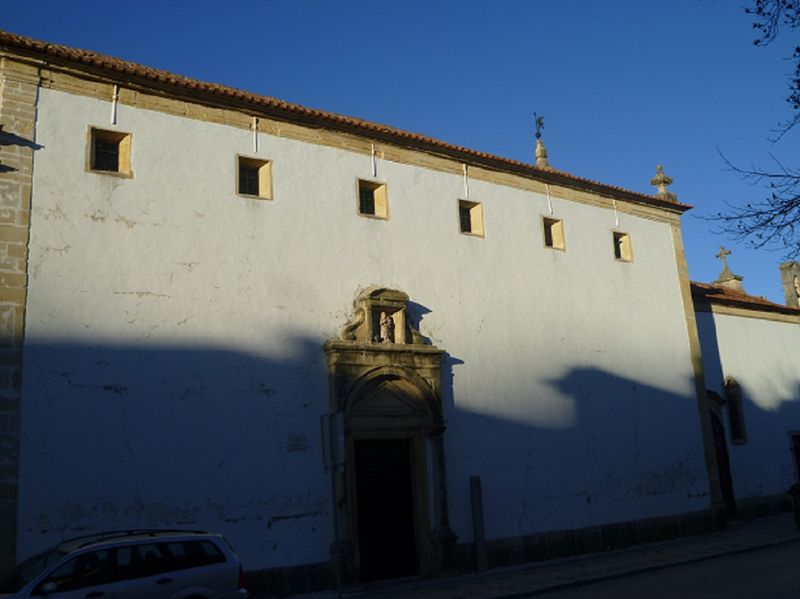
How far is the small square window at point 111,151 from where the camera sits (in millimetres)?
12258

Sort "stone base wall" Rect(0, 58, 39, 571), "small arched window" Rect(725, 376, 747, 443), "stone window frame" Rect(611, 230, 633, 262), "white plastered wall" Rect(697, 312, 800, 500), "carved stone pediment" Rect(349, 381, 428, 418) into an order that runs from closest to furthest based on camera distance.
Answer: "stone base wall" Rect(0, 58, 39, 571)
"carved stone pediment" Rect(349, 381, 428, 418)
"stone window frame" Rect(611, 230, 633, 262)
"white plastered wall" Rect(697, 312, 800, 500)
"small arched window" Rect(725, 376, 747, 443)

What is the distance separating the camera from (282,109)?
14.0 meters

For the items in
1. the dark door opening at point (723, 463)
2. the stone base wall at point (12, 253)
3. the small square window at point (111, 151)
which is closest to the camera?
the stone base wall at point (12, 253)

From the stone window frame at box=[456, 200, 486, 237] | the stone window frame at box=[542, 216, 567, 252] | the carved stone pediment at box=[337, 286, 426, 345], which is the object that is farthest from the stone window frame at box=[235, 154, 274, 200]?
the stone window frame at box=[542, 216, 567, 252]

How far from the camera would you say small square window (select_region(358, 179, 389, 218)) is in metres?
15.0

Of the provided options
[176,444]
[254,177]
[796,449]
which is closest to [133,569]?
[176,444]

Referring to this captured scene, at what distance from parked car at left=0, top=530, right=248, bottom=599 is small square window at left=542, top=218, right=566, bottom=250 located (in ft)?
36.0

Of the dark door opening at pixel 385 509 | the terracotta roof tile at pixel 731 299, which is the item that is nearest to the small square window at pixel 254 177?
the dark door opening at pixel 385 509

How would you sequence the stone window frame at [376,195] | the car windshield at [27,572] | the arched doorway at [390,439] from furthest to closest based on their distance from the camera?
the stone window frame at [376,195]
the arched doorway at [390,439]
the car windshield at [27,572]

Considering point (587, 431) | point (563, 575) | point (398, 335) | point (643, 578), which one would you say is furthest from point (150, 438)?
point (587, 431)

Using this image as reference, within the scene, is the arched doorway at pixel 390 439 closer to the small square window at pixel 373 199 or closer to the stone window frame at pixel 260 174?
the small square window at pixel 373 199

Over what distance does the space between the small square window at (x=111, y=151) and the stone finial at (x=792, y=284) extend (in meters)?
22.0

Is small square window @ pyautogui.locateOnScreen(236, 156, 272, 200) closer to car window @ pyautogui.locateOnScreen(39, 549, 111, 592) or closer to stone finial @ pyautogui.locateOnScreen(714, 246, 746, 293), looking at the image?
car window @ pyautogui.locateOnScreen(39, 549, 111, 592)

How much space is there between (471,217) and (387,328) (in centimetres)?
370
